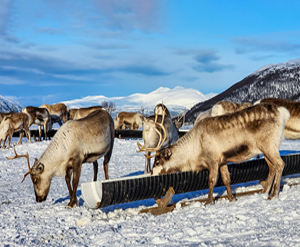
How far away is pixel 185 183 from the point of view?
6781 millimetres

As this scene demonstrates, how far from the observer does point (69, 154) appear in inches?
270

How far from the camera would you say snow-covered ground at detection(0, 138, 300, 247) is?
14.1ft

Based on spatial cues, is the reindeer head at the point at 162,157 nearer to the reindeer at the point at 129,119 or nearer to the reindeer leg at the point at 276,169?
the reindeer leg at the point at 276,169

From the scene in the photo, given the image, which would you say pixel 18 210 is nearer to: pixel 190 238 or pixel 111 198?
pixel 111 198

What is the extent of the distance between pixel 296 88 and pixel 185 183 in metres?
125

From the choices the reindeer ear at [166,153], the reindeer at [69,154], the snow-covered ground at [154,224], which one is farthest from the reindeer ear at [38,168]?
the reindeer ear at [166,153]

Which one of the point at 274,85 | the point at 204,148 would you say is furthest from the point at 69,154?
the point at 274,85

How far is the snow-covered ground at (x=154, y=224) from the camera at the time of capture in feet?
14.1

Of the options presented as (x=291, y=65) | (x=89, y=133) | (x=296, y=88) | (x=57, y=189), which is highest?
(x=291, y=65)

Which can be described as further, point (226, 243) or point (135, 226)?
point (135, 226)

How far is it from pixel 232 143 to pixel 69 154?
10.9 feet

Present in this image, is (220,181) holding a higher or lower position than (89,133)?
lower

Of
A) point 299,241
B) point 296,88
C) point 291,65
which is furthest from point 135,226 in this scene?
point 291,65

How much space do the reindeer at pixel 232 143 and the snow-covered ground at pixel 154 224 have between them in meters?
0.71
